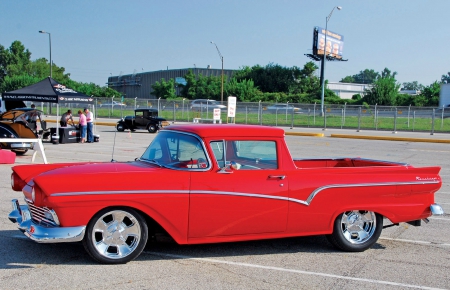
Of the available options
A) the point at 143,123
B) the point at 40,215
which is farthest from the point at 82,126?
the point at 40,215

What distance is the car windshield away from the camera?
5.42m

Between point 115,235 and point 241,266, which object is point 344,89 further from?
point 115,235

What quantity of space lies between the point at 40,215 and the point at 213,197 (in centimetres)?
182

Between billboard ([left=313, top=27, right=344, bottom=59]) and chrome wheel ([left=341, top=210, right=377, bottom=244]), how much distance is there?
67.6 m

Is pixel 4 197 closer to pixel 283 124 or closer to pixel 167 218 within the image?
pixel 167 218

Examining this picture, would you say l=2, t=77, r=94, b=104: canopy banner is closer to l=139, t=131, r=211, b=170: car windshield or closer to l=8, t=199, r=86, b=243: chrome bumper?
l=139, t=131, r=211, b=170: car windshield

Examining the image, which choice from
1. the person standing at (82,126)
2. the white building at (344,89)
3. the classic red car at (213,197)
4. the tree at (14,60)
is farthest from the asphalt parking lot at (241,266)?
the tree at (14,60)

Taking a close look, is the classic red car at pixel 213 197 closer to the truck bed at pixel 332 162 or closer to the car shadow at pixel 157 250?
the car shadow at pixel 157 250

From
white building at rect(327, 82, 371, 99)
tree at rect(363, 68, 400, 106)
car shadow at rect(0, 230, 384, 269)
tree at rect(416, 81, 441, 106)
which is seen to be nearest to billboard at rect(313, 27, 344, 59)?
tree at rect(363, 68, 400, 106)

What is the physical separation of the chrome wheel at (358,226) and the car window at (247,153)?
1.18 metres

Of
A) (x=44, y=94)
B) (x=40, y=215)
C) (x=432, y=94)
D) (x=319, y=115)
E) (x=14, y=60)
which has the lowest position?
(x=40, y=215)

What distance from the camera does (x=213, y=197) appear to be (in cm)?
529

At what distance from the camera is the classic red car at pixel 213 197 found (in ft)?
16.3

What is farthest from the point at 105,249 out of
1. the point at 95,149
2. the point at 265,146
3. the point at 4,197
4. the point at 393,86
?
the point at 393,86
